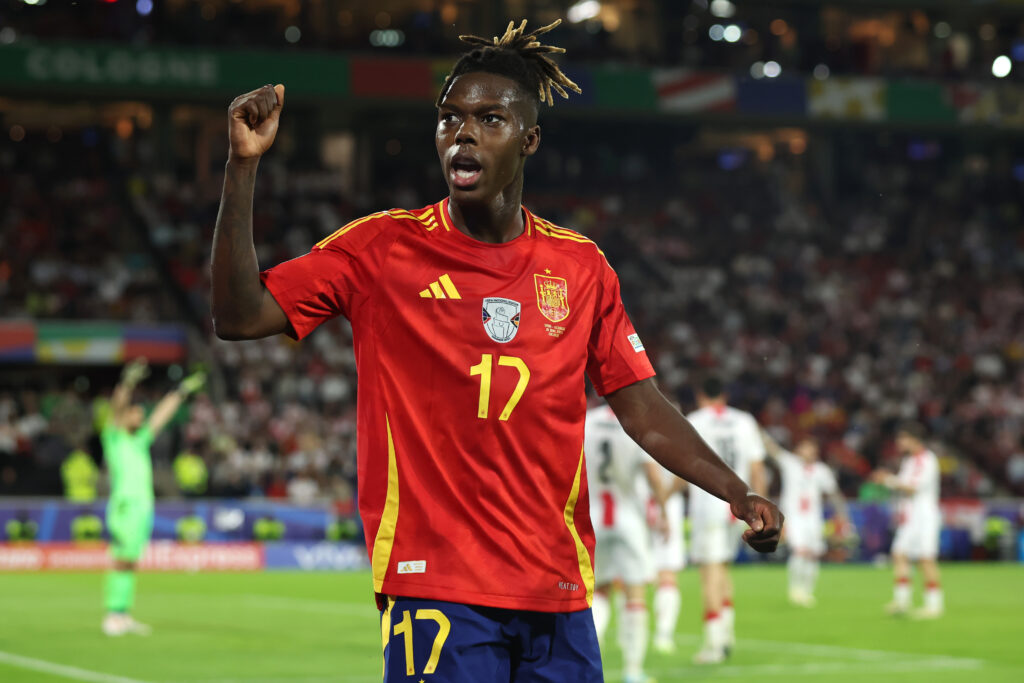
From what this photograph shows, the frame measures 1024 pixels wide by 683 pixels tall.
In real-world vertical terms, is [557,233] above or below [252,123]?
below

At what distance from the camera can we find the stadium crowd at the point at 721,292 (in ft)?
97.5

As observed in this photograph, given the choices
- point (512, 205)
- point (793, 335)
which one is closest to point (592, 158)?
point (793, 335)

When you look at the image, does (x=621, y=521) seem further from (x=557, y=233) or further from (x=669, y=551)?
(x=557, y=233)

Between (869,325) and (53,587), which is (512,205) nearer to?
(53,587)

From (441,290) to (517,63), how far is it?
0.68 meters

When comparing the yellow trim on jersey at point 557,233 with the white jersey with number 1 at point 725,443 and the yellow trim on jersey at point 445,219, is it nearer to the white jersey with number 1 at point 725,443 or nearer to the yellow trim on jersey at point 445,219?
the yellow trim on jersey at point 445,219

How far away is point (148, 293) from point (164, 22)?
7079 millimetres

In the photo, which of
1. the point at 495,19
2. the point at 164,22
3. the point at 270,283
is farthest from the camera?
the point at 495,19

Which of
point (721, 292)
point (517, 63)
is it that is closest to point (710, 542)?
point (517, 63)

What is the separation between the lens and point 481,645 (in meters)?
3.70

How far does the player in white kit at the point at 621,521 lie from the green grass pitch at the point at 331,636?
966 millimetres

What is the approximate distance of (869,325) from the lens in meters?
37.8

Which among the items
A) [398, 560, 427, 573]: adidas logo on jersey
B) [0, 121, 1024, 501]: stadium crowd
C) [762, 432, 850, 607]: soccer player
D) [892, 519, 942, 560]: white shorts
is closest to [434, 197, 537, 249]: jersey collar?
[398, 560, 427, 573]: adidas logo on jersey

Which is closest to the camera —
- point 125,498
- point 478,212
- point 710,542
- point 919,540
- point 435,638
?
point 435,638
